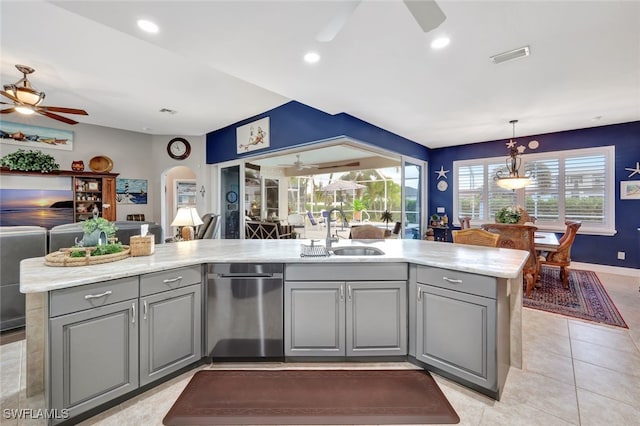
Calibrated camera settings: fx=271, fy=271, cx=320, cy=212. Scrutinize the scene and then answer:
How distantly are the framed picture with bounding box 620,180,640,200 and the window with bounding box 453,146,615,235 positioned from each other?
12 cm

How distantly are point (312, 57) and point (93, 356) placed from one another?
2.73 metres

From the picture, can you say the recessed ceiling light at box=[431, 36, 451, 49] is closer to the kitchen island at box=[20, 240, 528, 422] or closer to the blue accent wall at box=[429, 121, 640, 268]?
the kitchen island at box=[20, 240, 528, 422]

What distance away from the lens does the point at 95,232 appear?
200 cm

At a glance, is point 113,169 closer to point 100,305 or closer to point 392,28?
point 100,305

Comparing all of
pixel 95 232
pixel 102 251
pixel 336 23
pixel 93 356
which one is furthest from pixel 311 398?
pixel 336 23

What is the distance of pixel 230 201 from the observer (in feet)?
20.2

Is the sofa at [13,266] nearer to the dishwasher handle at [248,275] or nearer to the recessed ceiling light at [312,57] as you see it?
the dishwasher handle at [248,275]

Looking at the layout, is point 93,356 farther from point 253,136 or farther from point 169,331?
point 253,136

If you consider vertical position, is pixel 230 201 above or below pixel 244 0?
below

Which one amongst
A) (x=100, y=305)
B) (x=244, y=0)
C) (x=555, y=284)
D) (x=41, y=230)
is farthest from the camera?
(x=555, y=284)

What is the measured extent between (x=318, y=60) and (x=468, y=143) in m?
5.08

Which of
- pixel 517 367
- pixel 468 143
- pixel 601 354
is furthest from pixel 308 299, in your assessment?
pixel 468 143

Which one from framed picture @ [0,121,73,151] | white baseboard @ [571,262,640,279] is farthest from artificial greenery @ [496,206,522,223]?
framed picture @ [0,121,73,151]

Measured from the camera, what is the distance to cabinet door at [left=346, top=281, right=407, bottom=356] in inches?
82.7
